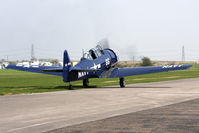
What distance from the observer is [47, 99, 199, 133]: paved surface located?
26.7 ft

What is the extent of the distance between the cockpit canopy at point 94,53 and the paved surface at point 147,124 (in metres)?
14.4

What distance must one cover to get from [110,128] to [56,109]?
4.55 meters

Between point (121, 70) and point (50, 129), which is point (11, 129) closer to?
point (50, 129)

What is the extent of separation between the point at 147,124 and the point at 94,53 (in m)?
17.9

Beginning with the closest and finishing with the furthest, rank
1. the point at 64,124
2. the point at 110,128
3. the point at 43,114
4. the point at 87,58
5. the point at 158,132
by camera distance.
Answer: the point at 158,132
the point at 110,128
the point at 64,124
the point at 43,114
the point at 87,58

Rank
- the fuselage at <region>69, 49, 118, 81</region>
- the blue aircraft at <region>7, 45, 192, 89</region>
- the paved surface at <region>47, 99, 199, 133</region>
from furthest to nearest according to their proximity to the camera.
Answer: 1. the fuselage at <region>69, 49, 118, 81</region>
2. the blue aircraft at <region>7, 45, 192, 89</region>
3. the paved surface at <region>47, 99, 199, 133</region>

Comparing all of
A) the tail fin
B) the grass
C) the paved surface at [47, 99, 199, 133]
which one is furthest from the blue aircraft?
the paved surface at [47, 99, 199, 133]

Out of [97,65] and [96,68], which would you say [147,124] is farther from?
[97,65]

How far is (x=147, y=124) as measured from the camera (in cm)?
892

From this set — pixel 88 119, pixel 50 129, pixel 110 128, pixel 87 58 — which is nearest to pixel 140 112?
pixel 88 119

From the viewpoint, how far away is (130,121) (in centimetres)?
951

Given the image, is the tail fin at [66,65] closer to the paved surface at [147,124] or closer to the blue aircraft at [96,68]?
the blue aircraft at [96,68]

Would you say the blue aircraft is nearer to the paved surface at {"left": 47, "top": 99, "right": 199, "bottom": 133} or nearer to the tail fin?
the tail fin

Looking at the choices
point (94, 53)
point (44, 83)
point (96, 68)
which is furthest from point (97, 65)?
point (44, 83)
